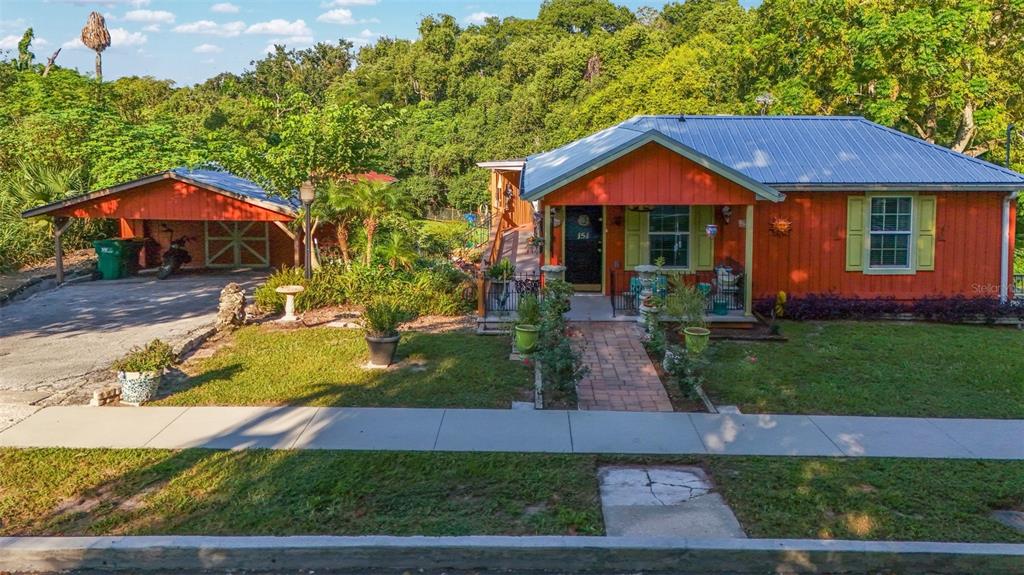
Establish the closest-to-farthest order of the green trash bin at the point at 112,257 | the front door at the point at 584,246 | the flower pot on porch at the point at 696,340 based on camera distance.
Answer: the flower pot on porch at the point at 696,340 < the front door at the point at 584,246 < the green trash bin at the point at 112,257

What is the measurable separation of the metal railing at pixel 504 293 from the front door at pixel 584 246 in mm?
1886

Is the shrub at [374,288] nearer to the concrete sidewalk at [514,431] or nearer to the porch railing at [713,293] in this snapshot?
the porch railing at [713,293]

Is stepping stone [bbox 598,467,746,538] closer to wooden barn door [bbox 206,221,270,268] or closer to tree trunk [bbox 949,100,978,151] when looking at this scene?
wooden barn door [bbox 206,221,270,268]

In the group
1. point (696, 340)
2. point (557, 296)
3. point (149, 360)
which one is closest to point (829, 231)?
point (696, 340)

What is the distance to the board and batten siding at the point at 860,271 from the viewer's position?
53.7 ft

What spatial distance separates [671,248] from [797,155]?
3.47 metres

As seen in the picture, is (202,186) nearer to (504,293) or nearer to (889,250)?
(504,293)

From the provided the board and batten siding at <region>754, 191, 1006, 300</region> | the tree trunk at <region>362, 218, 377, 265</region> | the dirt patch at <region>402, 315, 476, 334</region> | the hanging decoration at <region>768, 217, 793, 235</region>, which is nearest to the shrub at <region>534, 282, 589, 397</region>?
the dirt patch at <region>402, 315, 476, 334</region>

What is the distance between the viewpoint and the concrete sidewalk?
8344mm

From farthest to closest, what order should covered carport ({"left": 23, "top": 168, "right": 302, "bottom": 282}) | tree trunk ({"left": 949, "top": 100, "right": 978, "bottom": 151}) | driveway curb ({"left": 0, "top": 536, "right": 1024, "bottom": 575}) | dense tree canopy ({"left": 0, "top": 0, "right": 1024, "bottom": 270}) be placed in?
1. tree trunk ({"left": 949, "top": 100, "right": 978, "bottom": 151})
2. dense tree canopy ({"left": 0, "top": 0, "right": 1024, "bottom": 270})
3. covered carport ({"left": 23, "top": 168, "right": 302, "bottom": 282})
4. driveway curb ({"left": 0, "top": 536, "right": 1024, "bottom": 575})

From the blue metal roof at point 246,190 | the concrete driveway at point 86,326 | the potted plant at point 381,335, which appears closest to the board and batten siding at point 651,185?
the potted plant at point 381,335

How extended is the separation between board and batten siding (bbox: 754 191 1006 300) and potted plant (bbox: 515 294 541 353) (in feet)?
20.9

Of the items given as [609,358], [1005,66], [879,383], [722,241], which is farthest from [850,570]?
[1005,66]

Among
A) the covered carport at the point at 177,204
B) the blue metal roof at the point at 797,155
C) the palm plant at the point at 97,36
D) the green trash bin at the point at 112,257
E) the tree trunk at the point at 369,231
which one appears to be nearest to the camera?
the blue metal roof at the point at 797,155
